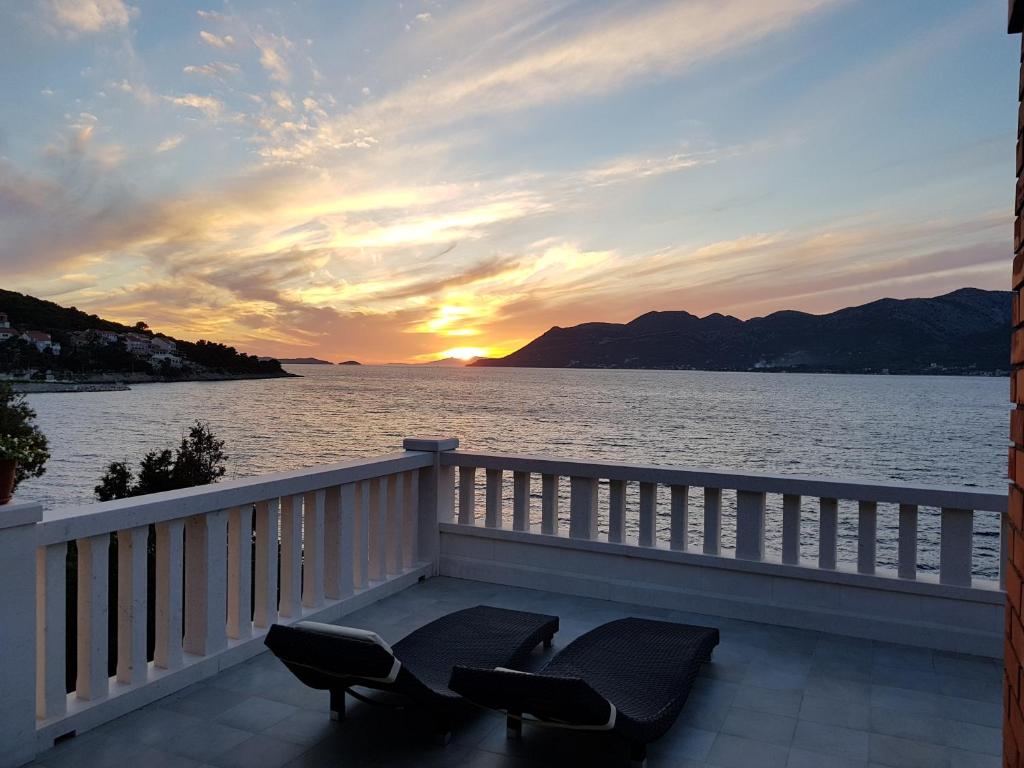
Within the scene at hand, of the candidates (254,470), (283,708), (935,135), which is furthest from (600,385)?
(283,708)

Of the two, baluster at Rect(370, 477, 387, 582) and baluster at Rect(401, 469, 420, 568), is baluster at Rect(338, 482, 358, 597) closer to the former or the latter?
baluster at Rect(370, 477, 387, 582)

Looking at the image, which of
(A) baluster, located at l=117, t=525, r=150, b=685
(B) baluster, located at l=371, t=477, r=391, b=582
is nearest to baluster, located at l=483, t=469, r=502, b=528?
(B) baluster, located at l=371, t=477, r=391, b=582

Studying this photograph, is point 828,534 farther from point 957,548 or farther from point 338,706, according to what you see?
point 338,706

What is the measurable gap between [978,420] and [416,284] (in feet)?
172

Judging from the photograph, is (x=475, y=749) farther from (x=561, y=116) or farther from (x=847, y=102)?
(x=847, y=102)

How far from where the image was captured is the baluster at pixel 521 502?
467 centimetres

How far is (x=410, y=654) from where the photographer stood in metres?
3.07

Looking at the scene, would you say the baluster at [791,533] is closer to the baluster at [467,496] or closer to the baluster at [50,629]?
the baluster at [467,496]

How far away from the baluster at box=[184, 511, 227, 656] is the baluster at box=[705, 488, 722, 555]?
271 centimetres

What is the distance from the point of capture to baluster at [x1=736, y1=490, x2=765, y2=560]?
4.05 meters

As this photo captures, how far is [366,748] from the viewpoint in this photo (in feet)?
8.32

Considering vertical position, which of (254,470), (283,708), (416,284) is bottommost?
(254,470)

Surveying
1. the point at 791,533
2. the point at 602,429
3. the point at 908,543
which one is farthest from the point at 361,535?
the point at 602,429

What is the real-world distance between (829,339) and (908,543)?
82.1 m
